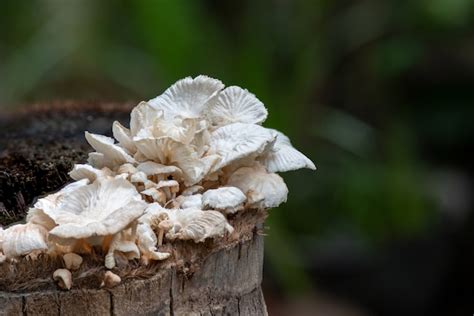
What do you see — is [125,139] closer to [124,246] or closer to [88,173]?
[88,173]

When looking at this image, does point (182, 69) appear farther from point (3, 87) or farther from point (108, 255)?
point (108, 255)

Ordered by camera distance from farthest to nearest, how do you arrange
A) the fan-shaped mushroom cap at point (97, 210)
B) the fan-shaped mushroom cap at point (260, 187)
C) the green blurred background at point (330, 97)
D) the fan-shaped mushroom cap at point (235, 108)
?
the green blurred background at point (330, 97) → the fan-shaped mushroom cap at point (235, 108) → the fan-shaped mushroom cap at point (260, 187) → the fan-shaped mushroom cap at point (97, 210)

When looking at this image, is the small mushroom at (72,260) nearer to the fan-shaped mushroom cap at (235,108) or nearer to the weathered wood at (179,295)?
the weathered wood at (179,295)

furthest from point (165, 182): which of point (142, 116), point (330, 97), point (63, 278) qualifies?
point (330, 97)

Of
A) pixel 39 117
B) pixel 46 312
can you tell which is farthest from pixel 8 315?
pixel 39 117

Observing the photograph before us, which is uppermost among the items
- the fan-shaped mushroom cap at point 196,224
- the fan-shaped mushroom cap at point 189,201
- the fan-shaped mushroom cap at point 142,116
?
the fan-shaped mushroom cap at point 142,116

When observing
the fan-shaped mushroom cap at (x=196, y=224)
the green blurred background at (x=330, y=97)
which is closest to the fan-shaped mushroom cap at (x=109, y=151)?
the fan-shaped mushroom cap at (x=196, y=224)

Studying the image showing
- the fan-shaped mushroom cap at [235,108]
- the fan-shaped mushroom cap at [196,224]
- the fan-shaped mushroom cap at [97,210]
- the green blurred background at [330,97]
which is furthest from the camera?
the green blurred background at [330,97]
